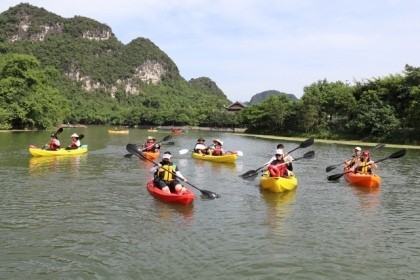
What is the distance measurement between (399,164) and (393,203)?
11156 mm

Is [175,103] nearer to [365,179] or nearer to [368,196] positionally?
[365,179]

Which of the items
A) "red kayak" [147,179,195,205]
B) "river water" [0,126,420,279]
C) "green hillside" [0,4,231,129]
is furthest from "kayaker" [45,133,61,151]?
"green hillside" [0,4,231,129]

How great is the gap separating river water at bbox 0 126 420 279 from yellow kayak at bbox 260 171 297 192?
0.29 m

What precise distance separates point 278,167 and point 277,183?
30.8 inches

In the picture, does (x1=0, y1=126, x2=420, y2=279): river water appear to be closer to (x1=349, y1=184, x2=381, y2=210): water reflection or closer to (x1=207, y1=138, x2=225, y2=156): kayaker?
(x1=349, y1=184, x2=381, y2=210): water reflection

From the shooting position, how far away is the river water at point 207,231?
704 cm

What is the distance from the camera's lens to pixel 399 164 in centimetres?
2261

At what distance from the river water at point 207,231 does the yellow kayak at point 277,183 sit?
0.97 feet

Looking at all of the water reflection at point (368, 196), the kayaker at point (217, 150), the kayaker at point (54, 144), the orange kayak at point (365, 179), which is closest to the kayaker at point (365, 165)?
the orange kayak at point (365, 179)

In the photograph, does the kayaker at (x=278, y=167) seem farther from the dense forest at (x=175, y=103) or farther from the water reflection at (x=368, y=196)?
the dense forest at (x=175, y=103)

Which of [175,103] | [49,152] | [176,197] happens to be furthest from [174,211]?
[175,103]

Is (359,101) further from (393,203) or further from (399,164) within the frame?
(393,203)

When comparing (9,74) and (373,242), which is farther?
(9,74)

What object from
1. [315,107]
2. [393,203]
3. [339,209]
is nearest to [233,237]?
[339,209]
